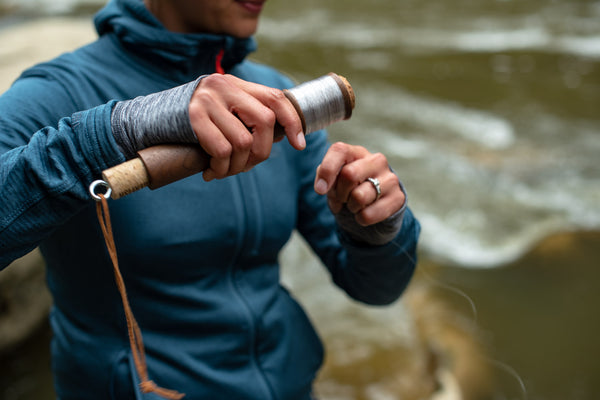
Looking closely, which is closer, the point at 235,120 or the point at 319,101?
the point at 235,120

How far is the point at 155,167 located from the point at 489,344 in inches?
97.3

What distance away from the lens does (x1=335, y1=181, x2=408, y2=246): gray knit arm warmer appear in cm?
125

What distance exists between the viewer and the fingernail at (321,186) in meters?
1.13

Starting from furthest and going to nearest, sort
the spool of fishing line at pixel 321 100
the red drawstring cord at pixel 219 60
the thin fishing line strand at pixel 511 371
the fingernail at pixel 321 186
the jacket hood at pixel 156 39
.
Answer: the thin fishing line strand at pixel 511 371 < the red drawstring cord at pixel 219 60 < the jacket hood at pixel 156 39 < the fingernail at pixel 321 186 < the spool of fishing line at pixel 321 100

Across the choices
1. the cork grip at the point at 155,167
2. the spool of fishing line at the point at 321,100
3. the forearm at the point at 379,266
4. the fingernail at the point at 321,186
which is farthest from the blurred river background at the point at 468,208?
the cork grip at the point at 155,167

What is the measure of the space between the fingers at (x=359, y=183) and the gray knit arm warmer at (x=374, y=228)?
3 centimetres

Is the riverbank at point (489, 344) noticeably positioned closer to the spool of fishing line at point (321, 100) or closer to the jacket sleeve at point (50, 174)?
the spool of fishing line at point (321, 100)

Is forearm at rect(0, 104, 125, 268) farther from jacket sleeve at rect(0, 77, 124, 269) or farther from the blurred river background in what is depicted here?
the blurred river background

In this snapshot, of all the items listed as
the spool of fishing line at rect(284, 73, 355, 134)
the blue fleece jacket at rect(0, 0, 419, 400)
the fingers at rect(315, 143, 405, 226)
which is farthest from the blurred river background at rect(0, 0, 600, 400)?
the spool of fishing line at rect(284, 73, 355, 134)

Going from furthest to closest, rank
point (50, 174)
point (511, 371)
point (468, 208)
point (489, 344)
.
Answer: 1. point (468, 208)
2. point (489, 344)
3. point (511, 371)
4. point (50, 174)

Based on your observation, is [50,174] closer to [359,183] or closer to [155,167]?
[155,167]

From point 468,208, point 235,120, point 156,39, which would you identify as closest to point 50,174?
point 235,120

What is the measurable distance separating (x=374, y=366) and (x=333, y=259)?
4.76ft

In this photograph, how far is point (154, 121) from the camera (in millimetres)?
916
